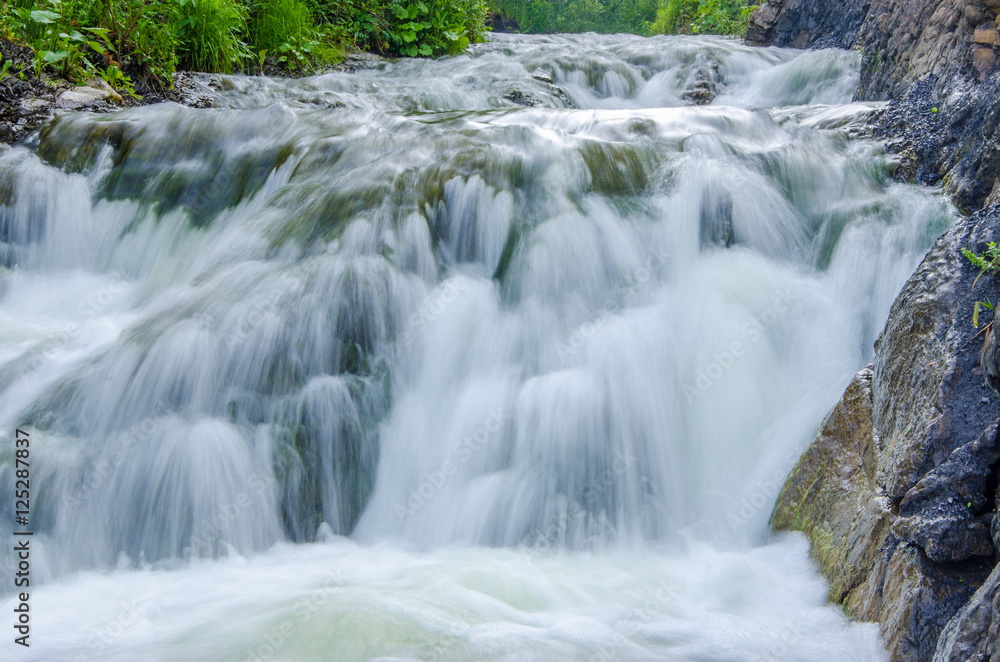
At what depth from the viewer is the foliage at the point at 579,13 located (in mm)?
18344

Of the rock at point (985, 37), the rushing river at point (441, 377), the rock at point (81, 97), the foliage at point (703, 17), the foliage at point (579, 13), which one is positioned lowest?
the rushing river at point (441, 377)

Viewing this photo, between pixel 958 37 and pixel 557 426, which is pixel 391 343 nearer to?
pixel 557 426

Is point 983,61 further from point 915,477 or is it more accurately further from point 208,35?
point 208,35

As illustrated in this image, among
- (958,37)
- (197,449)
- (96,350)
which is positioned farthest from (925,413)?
(96,350)

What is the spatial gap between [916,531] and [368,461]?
2.14m

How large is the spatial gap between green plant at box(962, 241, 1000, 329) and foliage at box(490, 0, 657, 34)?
1793 cm

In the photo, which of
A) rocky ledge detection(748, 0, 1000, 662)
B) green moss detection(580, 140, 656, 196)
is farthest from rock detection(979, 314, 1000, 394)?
green moss detection(580, 140, 656, 196)

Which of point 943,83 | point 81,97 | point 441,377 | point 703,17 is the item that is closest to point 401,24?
point 81,97

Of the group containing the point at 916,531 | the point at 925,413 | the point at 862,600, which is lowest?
the point at 862,600

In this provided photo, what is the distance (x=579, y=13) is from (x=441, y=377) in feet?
57.8

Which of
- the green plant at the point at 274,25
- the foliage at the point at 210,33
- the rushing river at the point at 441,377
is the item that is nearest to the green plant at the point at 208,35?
the foliage at the point at 210,33

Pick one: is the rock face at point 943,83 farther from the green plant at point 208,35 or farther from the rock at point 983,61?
the green plant at point 208,35

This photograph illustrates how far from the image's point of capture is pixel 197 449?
2.94 metres

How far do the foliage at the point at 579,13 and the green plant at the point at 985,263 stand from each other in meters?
17.9
